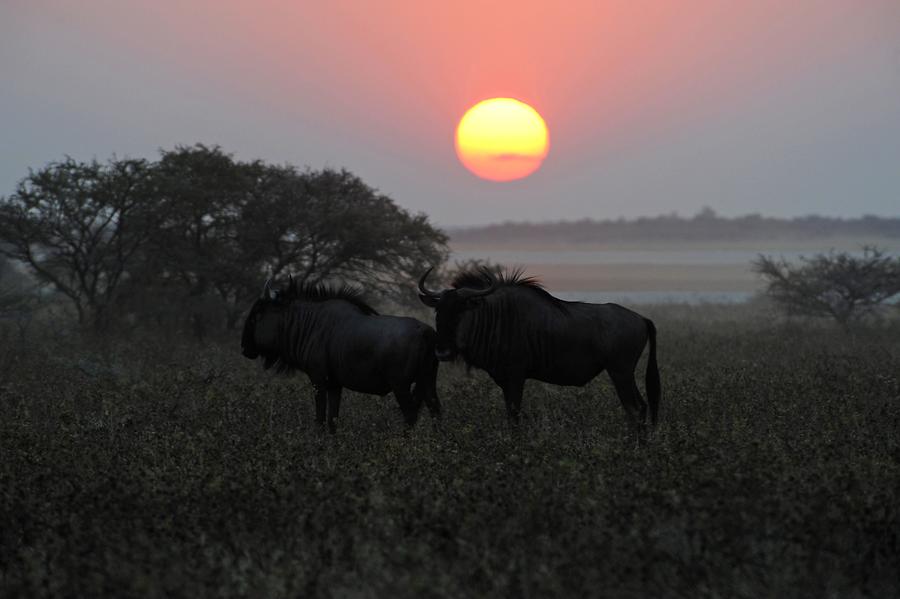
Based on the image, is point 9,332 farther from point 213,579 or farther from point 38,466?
point 213,579

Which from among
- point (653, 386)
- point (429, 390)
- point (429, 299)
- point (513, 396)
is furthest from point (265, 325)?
point (653, 386)

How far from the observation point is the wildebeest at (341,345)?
29.8 feet

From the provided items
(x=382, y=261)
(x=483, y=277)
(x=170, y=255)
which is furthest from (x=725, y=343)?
(x=170, y=255)

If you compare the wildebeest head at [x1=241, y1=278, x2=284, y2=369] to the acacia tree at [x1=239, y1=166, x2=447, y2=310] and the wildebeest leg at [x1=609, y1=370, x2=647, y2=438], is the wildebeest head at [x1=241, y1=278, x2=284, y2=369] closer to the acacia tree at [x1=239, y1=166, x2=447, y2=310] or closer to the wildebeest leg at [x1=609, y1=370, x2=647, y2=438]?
the wildebeest leg at [x1=609, y1=370, x2=647, y2=438]

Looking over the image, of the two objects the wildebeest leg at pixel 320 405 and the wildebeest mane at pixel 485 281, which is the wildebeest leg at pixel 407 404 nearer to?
the wildebeest leg at pixel 320 405

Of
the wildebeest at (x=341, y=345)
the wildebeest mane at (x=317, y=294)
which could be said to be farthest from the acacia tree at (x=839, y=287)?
the wildebeest at (x=341, y=345)

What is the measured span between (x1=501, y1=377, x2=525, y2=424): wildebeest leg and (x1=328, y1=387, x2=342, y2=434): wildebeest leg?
188cm

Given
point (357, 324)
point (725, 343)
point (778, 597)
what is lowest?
point (725, 343)

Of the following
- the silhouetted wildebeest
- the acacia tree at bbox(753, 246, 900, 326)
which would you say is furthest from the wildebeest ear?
the acacia tree at bbox(753, 246, 900, 326)

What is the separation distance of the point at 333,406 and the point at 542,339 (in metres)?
2.44

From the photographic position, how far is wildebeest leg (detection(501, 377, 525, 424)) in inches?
356

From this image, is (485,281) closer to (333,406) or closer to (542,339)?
(542,339)

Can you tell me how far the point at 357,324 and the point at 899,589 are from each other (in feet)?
19.6

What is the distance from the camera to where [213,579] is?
15.0 ft
